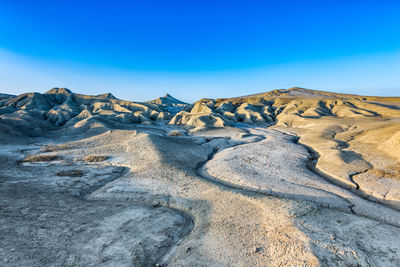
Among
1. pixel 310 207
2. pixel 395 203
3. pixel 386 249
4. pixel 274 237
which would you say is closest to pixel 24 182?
pixel 274 237

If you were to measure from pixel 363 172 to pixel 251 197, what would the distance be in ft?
28.5

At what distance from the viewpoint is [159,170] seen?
12805 mm

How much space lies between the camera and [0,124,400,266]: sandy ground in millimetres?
5164

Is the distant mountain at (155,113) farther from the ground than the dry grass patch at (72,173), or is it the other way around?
the distant mountain at (155,113)

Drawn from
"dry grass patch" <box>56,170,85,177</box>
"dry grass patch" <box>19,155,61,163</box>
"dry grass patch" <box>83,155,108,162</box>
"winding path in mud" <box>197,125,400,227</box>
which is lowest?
"winding path in mud" <box>197,125,400,227</box>

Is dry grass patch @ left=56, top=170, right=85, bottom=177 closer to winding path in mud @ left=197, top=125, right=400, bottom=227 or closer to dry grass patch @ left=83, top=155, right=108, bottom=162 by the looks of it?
dry grass patch @ left=83, top=155, right=108, bottom=162

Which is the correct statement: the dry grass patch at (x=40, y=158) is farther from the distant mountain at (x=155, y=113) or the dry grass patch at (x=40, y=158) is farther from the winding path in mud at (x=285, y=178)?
the distant mountain at (x=155, y=113)

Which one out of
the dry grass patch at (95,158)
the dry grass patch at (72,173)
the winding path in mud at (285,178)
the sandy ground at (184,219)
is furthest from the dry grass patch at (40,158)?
the winding path in mud at (285,178)

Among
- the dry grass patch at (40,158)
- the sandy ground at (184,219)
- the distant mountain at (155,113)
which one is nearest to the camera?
the sandy ground at (184,219)

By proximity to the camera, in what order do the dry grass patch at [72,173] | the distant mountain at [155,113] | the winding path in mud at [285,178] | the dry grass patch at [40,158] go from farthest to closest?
the distant mountain at [155,113], the dry grass patch at [40,158], the dry grass patch at [72,173], the winding path in mud at [285,178]

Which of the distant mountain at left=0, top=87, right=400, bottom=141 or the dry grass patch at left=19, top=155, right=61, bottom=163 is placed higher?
the distant mountain at left=0, top=87, right=400, bottom=141

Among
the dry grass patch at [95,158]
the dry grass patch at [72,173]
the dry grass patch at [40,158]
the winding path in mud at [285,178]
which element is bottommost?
the winding path in mud at [285,178]

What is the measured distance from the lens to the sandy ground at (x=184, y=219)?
5.16 m

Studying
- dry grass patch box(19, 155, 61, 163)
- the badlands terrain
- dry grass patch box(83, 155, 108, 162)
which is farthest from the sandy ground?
dry grass patch box(83, 155, 108, 162)
